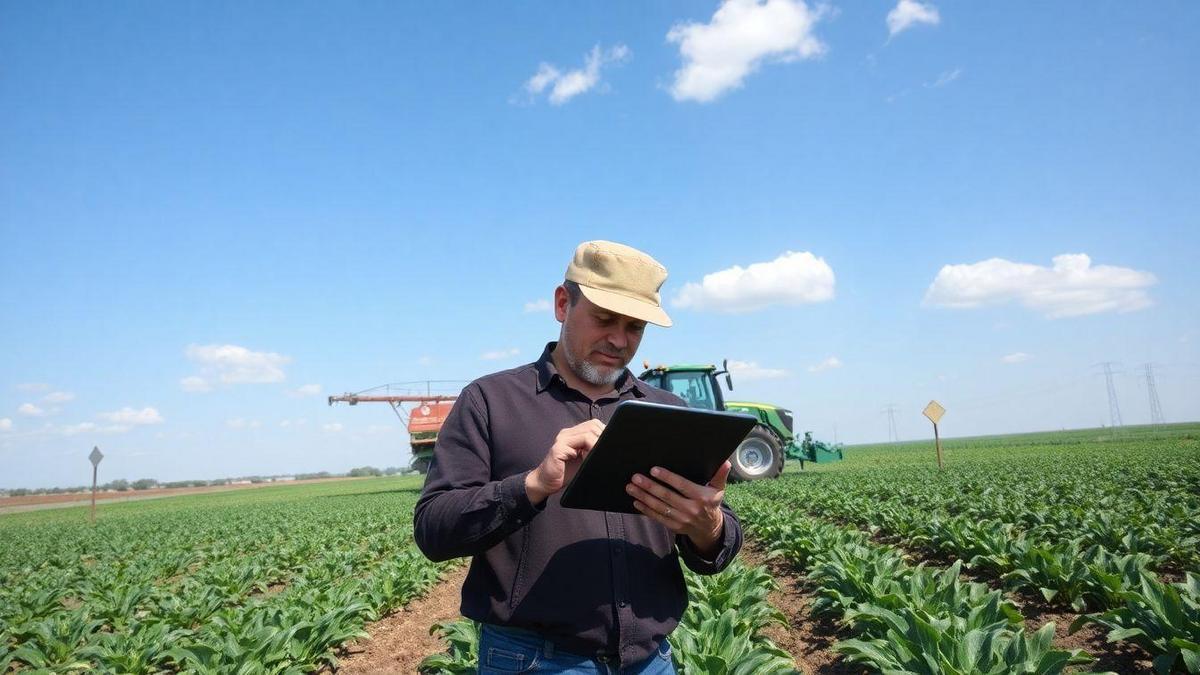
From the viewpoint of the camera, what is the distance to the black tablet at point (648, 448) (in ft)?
4.59

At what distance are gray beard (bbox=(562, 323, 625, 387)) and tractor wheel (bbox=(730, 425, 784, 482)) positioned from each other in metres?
16.3

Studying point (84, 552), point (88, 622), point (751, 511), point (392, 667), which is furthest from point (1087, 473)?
point (84, 552)

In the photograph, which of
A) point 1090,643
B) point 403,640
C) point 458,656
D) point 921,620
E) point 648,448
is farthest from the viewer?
point 403,640

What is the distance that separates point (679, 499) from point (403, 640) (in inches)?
210

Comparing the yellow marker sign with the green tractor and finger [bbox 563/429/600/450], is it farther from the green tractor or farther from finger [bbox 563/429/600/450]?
finger [bbox 563/429/600/450]

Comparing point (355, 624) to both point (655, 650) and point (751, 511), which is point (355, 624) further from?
point (751, 511)

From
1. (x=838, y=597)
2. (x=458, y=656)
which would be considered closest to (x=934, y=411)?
(x=838, y=597)

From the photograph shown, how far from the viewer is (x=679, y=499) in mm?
1605

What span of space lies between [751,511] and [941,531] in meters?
3.94

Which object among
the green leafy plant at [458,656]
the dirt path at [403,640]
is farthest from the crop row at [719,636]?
the dirt path at [403,640]

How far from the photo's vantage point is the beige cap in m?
1.82

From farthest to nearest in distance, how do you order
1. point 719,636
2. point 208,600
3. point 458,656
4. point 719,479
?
point 208,600 → point 458,656 → point 719,636 → point 719,479

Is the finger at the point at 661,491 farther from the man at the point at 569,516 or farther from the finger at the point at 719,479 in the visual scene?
the finger at the point at 719,479

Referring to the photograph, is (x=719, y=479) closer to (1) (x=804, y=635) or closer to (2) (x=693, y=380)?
(1) (x=804, y=635)
